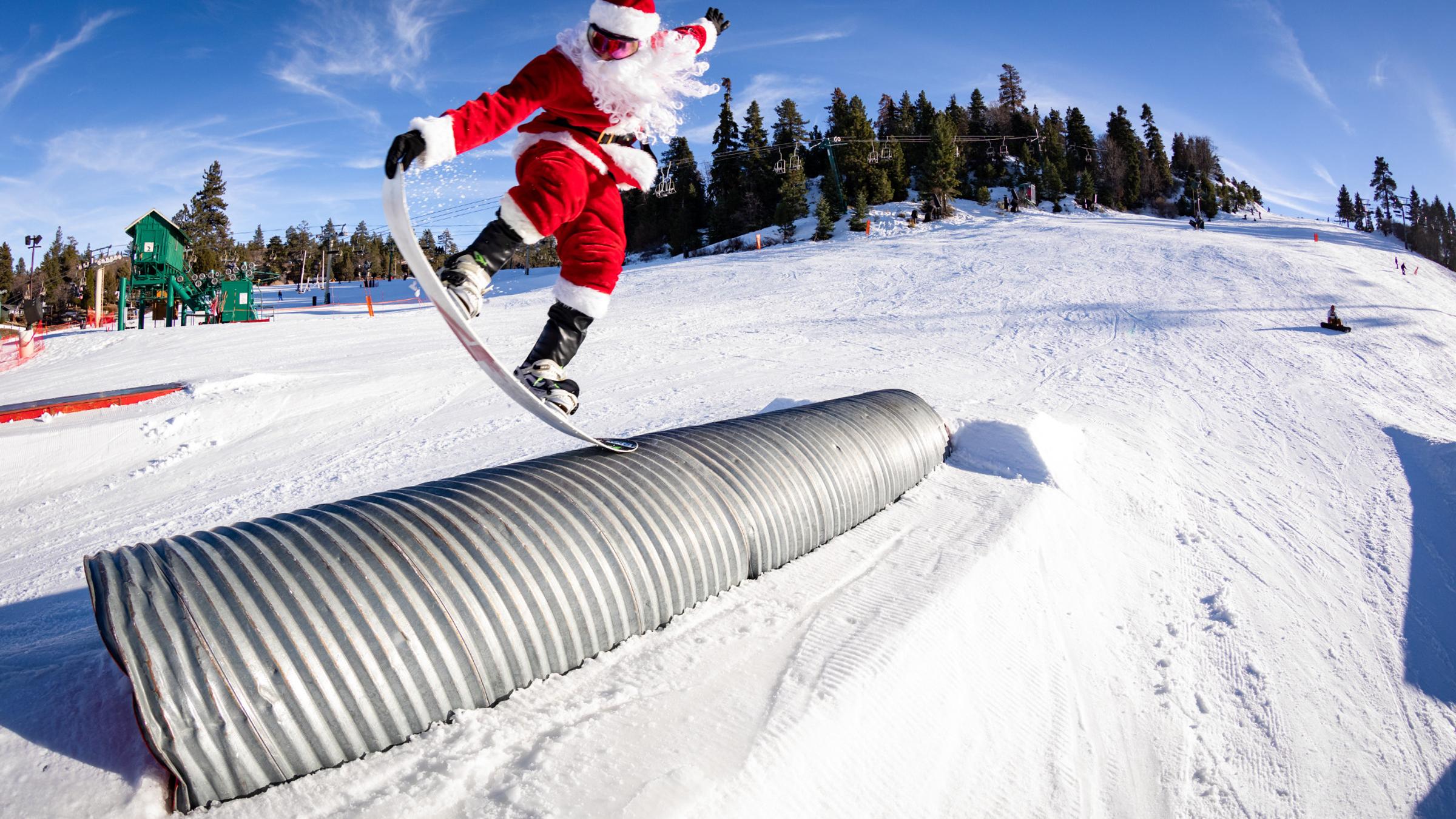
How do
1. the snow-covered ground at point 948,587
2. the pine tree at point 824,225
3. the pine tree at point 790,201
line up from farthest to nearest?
1. the pine tree at point 790,201
2. the pine tree at point 824,225
3. the snow-covered ground at point 948,587

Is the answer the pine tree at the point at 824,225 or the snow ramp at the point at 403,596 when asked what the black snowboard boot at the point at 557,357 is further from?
the pine tree at the point at 824,225

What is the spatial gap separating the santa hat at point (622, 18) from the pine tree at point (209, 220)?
70.1 meters

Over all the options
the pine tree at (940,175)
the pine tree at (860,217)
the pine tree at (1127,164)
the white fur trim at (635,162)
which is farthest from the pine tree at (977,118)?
the white fur trim at (635,162)

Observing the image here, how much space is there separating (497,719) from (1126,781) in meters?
2.15

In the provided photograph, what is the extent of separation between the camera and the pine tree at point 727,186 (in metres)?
49.6

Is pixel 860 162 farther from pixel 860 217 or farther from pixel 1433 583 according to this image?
pixel 1433 583

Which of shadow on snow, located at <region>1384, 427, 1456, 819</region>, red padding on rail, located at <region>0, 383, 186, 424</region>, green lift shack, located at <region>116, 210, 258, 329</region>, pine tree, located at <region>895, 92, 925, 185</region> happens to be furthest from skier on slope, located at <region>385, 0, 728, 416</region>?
pine tree, located at <region>895, 92, 925, 185</region>

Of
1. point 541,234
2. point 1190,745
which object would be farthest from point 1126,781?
point 541,234

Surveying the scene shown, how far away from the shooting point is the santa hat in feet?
9.49

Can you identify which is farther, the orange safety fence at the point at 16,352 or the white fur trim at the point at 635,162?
the orange safety fence at the point at 16,352

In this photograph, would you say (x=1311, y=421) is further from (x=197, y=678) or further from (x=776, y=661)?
(x=197, y=678)

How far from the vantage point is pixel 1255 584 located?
3.94m

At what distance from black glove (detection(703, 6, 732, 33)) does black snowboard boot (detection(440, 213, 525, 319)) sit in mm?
1583

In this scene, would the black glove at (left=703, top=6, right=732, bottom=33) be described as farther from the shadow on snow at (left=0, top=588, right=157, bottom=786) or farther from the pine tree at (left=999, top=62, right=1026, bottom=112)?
the pine tree at (left=999, top=62, right=1026, bottom=112)
